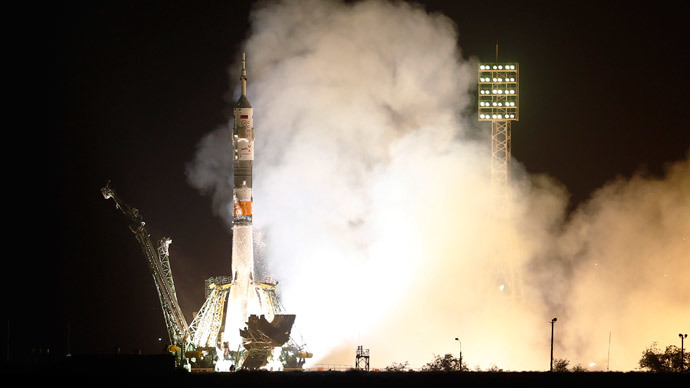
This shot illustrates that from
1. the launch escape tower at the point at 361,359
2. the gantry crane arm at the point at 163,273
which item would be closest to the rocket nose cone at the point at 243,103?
the gantry crane arm at the point at 163,273

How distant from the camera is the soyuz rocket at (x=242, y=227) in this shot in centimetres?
7581

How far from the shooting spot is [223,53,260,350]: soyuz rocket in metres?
75.8

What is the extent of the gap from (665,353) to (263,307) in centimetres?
2048

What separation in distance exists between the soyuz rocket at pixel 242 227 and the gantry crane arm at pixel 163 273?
9.59ft

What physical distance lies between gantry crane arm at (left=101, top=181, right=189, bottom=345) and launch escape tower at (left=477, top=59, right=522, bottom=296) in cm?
1643

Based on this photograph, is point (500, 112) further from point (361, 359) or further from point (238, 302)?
point (238, 302)

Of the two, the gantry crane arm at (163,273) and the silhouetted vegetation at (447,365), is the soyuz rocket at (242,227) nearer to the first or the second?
the gantry crane arm at (163,273)

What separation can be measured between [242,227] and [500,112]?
14.3m

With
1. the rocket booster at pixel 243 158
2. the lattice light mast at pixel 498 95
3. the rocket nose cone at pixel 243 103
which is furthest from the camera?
the rocket nose cone at pixel 243 103

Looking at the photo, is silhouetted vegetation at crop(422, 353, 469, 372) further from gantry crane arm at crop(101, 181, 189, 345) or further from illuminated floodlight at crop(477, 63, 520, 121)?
gantry crane arm at crop(101, 181, 189, 345)

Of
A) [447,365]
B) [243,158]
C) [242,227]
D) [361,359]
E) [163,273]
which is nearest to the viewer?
[447,365]

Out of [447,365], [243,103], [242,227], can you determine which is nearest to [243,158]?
[243,103]

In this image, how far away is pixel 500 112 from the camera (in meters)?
76.6

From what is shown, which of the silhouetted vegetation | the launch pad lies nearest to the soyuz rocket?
the launch pad
